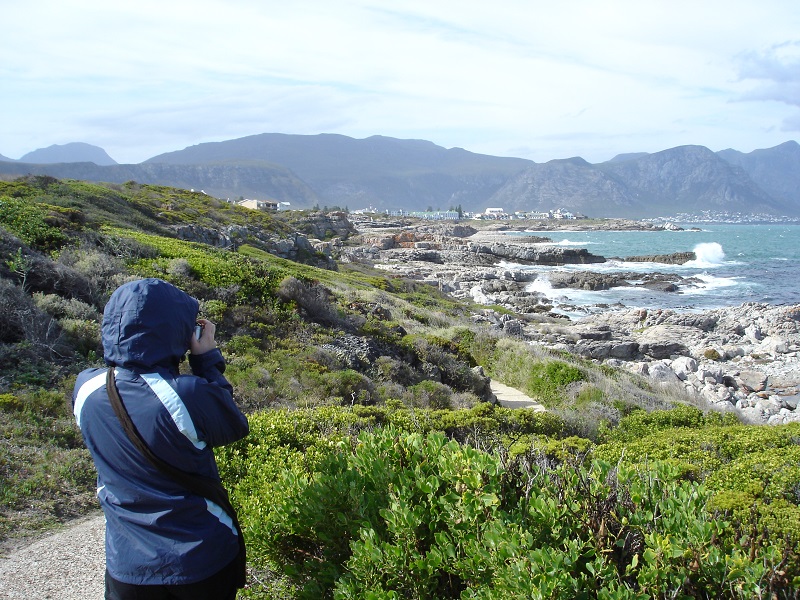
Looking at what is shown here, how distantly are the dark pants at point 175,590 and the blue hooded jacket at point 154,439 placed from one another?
32 millimetres

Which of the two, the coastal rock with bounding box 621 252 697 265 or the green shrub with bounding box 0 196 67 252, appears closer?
the green shrub with bounding box 0 196 67 252

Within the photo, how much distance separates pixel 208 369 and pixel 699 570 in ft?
7.64

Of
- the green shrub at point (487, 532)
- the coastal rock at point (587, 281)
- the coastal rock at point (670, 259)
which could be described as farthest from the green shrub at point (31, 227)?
the coastal rock at point (670, 259)

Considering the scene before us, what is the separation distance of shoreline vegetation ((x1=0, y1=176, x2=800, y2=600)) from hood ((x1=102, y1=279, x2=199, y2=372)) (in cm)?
124

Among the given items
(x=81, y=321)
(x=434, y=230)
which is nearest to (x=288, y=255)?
(x=81, y=321)

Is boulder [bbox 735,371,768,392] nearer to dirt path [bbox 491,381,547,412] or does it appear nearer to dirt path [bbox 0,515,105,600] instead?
dirt path [bbox 491,381,547,412]

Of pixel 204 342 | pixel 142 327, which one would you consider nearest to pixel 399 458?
pixel 204 342

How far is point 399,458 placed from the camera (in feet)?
11.4

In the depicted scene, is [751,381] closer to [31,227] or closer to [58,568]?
[58,568]

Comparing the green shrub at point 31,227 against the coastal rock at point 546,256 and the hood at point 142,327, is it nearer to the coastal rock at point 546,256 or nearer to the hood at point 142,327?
the hood at point 142,327

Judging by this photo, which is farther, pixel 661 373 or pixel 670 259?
pixel 670 259

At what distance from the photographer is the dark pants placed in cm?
250

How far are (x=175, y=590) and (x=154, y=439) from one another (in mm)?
661

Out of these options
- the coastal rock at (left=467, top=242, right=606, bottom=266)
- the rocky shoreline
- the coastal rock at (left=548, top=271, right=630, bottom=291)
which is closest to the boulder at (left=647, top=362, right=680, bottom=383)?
the rocky shoreline
